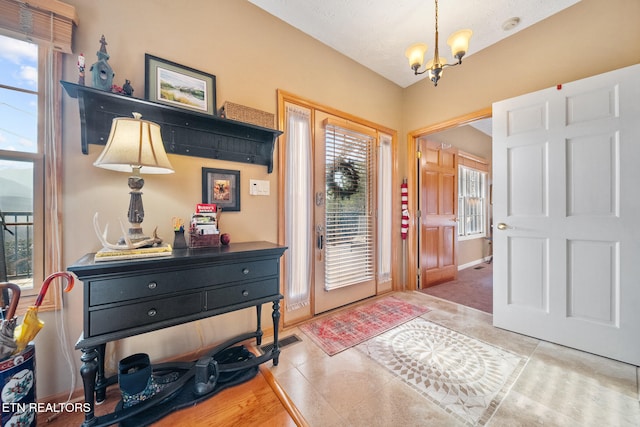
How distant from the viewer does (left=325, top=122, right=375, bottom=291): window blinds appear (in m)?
2.46

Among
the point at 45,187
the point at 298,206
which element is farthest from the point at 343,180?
the point at 45,187

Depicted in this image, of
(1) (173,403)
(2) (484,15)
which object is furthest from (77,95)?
(2) (484,15)

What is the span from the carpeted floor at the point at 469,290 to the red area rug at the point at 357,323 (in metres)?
0.65

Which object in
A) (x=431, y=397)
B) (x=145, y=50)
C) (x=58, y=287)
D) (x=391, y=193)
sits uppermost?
(x=145, y=50)

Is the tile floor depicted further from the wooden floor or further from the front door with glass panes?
the front door with glass panes

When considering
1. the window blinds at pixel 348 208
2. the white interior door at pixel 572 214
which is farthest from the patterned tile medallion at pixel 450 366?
the window blinds at pixel 348 208

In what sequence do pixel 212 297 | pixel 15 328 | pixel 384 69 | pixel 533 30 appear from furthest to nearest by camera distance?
pixel 384 69, pixel 533 30, pixel 212 297, pixel 15 328

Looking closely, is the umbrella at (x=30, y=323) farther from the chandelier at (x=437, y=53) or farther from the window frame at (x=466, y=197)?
the window frame at (x=466, y=197)

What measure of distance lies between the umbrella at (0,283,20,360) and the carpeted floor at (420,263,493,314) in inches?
143

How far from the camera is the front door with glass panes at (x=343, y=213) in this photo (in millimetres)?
2396

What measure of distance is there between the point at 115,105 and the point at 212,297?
4.37 ft

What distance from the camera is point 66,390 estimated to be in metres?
1.31

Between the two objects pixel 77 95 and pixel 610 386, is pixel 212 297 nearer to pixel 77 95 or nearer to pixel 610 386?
pixel 77 95

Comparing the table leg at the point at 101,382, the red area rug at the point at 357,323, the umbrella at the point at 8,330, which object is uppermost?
the umbrella at the point at 8,330
